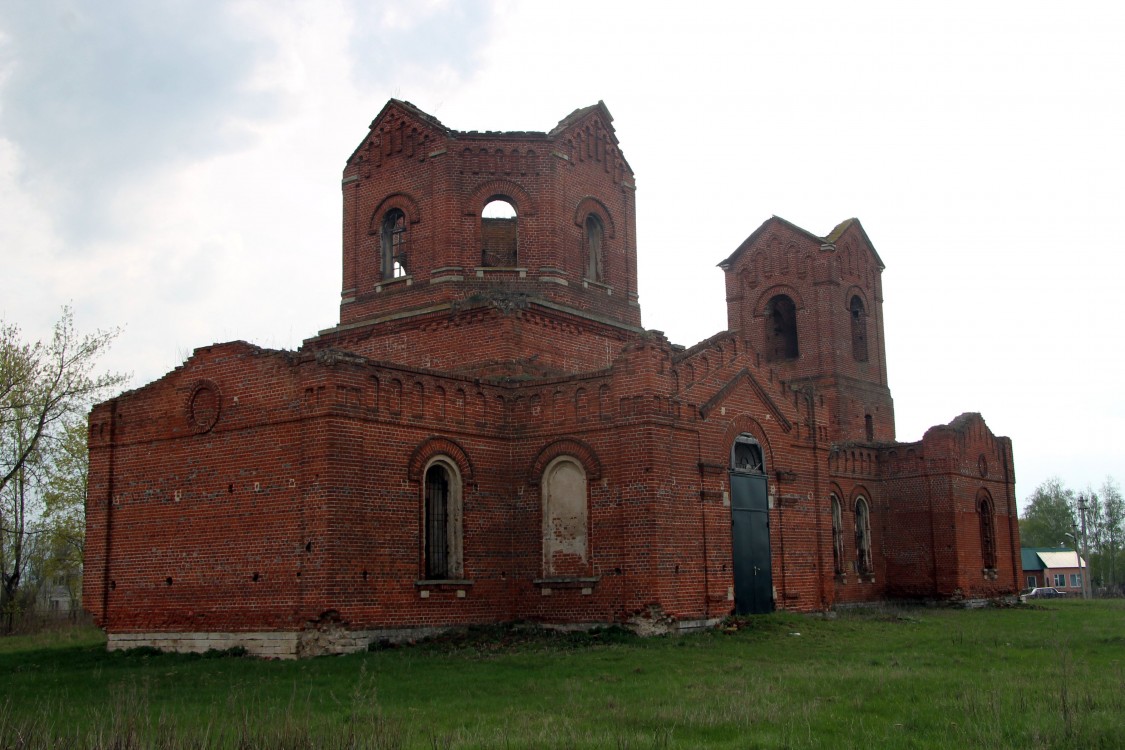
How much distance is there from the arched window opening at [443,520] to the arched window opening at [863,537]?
14.4 metres

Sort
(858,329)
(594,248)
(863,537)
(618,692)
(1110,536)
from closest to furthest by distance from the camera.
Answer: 1. (618,692)
2. (594,248)
3. (863,537)
4. (858,329)
5. (1110,536)

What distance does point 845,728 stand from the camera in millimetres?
10734

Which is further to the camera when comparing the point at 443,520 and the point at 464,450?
the point at 464,450

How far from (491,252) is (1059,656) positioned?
48.6 ft

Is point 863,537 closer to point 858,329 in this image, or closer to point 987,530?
point 987,530

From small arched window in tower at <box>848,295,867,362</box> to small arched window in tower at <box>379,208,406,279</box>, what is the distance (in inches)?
606

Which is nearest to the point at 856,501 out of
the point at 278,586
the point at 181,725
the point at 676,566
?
the point at 676,566

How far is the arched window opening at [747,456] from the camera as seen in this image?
2258cm

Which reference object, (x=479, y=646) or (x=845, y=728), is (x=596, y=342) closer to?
(x=479, y=646)

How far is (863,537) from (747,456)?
991 cm

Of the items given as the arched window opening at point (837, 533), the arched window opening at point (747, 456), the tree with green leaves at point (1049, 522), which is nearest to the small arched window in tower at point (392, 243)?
the arched window opening at point (747, 456)

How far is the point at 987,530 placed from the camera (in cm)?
3278

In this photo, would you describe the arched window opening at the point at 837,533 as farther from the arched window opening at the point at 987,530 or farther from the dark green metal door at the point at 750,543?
the dark green metal door at the point at 750,543

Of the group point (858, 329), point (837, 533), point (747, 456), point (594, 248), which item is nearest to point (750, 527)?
point (747, 456)
